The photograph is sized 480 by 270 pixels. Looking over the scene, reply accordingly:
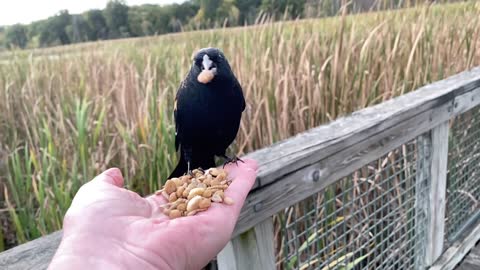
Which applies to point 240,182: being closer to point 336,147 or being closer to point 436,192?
point 336,147

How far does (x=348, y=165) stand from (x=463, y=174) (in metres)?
1.15

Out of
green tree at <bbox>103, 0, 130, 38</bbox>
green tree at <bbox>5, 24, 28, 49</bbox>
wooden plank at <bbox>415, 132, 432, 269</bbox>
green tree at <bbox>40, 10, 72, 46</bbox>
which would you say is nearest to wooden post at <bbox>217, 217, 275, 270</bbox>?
wooden plank at <bbox>415, 132, 432, 269</bbox>

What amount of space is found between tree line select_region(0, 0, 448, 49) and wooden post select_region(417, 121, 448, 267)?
2.68 ft

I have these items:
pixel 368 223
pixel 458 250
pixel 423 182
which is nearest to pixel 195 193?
pixel 368 223

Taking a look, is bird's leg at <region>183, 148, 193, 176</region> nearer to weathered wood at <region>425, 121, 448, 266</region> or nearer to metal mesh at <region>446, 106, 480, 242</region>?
weathered wood at <region>425, 121, 448, 266</region>

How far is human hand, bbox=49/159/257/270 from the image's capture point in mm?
615

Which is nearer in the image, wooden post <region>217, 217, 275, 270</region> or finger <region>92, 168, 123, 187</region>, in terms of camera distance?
finger <region>92, 168, 123, 187</region>

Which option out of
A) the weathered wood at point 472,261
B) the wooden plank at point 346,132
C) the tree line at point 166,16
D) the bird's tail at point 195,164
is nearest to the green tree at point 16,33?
the tree line at point 166,16

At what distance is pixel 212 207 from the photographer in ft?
2.48

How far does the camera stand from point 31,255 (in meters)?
0.62

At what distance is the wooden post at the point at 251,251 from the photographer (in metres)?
0.86

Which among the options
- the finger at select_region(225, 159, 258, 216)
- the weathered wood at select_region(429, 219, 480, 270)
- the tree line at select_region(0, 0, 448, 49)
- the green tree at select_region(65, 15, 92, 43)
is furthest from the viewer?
the green tree at select_region(65, 15, 92, 43)

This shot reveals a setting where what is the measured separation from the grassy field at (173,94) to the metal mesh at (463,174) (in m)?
0.27

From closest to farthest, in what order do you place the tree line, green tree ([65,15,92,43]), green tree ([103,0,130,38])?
the tree line, green tree ([103,0,130,38]), green tree ([65,15,92,43])
